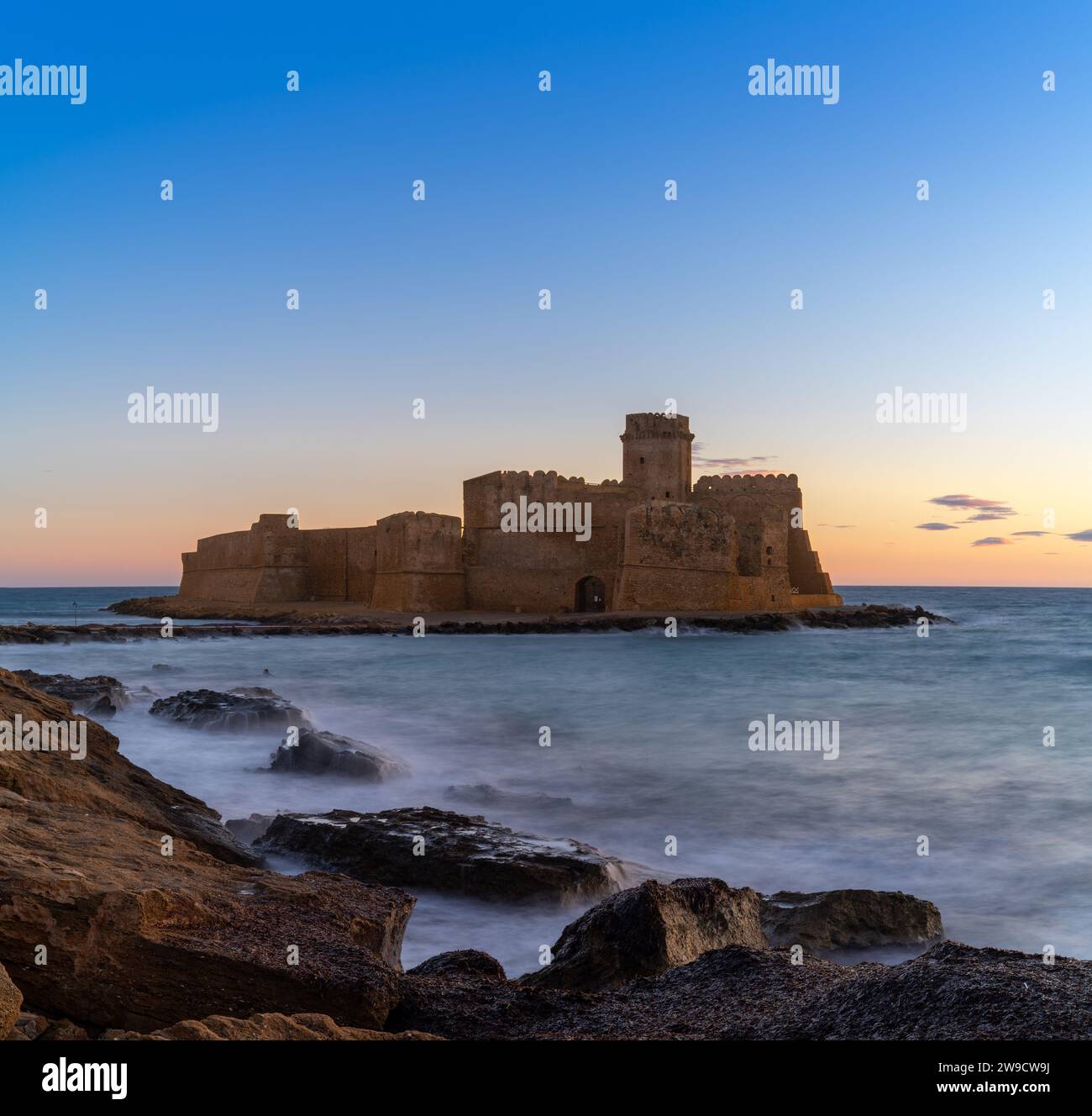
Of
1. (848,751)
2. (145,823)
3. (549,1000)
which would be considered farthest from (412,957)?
(848,751)

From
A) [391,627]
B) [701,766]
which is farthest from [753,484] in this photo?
[701,766]

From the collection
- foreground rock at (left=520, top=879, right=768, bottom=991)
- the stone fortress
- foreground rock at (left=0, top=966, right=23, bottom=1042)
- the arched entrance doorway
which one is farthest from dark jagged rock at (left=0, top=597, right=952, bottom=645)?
foreground rock at (left=0, top=966, right=23, bottom=1042)

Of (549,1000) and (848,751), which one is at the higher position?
(549,1000)

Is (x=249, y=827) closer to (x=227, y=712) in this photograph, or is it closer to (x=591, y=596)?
(x=227, y=712)

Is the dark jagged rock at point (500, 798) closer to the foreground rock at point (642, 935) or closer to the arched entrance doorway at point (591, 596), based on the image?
the foreground rock at point (642, 935)

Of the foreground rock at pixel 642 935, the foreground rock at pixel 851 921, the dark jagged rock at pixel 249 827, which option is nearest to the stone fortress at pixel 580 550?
the dark jagged rock at pixel 249 827

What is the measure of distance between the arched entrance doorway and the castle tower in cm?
348

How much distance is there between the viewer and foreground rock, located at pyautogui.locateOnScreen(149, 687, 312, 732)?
9.29 meters

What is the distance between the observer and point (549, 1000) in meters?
2.49

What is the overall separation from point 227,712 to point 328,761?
92.0 inches

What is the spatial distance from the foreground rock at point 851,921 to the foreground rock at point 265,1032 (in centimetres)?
248
